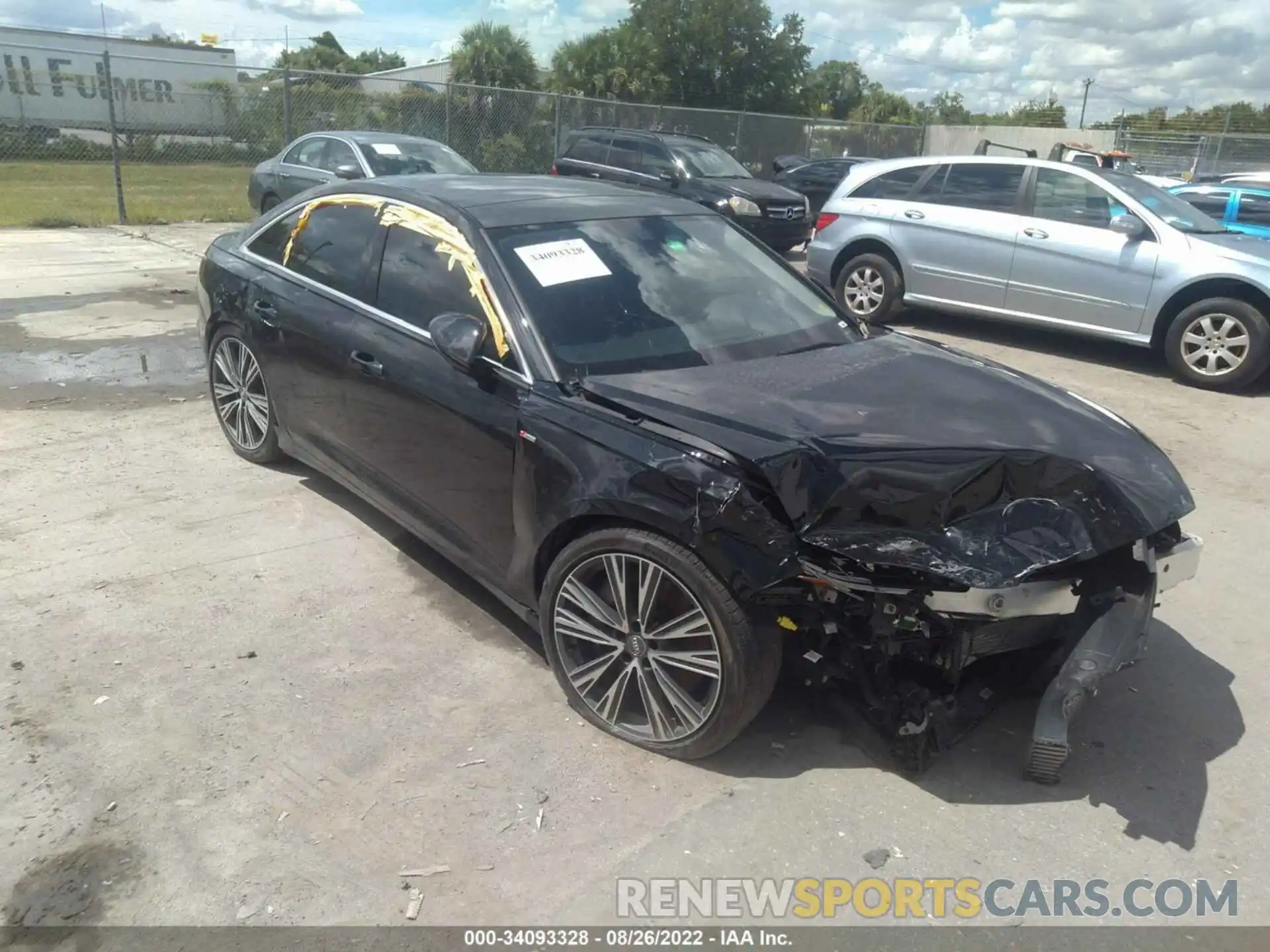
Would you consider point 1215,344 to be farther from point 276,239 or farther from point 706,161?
point 706,161

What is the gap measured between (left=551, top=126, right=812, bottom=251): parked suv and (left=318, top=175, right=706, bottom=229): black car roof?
354 inches

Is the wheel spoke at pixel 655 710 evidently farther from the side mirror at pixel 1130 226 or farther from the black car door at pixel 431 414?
the side mirror at pixel 1130 226

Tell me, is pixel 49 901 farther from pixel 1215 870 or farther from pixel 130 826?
pixel 1215 870

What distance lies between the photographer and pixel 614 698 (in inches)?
125

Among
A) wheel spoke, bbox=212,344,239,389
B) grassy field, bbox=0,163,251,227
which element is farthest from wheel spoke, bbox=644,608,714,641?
grassy field, bbox=0,163,251,227

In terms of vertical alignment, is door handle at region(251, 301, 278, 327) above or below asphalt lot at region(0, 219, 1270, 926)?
above

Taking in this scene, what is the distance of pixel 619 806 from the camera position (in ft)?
9.47

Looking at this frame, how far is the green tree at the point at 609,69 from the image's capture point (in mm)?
37562

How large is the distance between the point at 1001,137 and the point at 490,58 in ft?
64.0

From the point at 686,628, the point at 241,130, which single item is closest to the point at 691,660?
the point at 686,628

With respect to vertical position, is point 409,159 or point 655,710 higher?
point 409,159

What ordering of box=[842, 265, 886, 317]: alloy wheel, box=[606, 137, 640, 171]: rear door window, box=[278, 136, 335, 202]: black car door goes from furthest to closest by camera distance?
box=[606, 137, 640, 171]: rear door window, box=[278, 136, 335, 202]: black car door, box=[842, 265, 886, 317]: alloy wheel

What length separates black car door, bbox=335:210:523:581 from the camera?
3426 millimetres

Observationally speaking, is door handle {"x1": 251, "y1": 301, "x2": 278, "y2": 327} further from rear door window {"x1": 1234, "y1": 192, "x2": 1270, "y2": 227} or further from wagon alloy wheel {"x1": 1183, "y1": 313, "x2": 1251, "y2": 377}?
rear door window {"x1": 1234, "y1": 192, "x2": 1270, "y2": 227}
